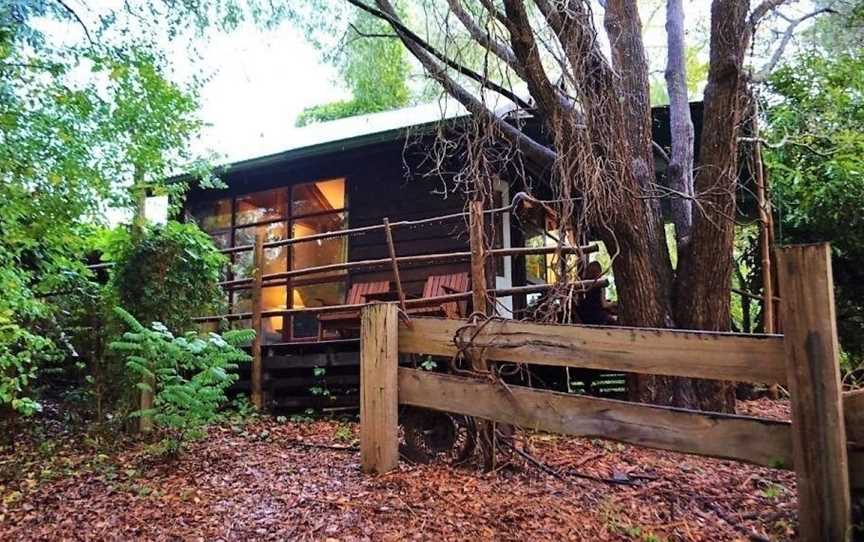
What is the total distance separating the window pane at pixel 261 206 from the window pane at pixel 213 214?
30 centimetres

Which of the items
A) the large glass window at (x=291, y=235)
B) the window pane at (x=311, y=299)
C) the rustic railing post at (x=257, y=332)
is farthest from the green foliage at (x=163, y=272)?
the window pane at (x=311, y=299)

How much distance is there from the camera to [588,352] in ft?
10.5

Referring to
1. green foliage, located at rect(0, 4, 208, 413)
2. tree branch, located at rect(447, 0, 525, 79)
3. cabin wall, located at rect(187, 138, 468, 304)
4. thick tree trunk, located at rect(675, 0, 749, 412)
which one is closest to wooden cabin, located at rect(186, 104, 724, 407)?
cabin wall, located at rect(187, 138, 468, 304)

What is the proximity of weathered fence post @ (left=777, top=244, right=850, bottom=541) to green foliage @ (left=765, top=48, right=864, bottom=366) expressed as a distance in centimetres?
578

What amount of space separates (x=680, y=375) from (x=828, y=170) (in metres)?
6.26

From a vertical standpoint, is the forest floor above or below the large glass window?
below

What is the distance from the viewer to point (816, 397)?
2412 millimetres

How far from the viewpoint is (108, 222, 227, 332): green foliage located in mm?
5352

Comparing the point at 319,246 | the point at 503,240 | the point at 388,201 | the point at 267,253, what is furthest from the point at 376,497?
the point at 267,253

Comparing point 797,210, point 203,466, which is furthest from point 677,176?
point 203,466

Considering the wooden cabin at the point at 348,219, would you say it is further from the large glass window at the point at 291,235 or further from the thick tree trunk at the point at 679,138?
the thick tree trunk at the point at 679,138

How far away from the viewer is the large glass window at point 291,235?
10102 millimetres

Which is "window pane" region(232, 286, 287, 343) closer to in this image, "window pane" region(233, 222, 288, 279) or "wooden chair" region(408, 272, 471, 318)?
"window pane" region(233, 222, 288, 279)

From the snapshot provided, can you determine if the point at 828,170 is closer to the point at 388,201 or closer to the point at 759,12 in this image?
the point at 759,12
